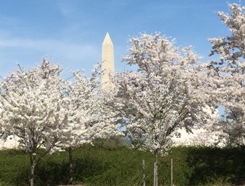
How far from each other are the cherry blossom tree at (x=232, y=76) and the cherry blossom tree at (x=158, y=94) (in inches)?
44.3

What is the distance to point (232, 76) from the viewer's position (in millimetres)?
24719

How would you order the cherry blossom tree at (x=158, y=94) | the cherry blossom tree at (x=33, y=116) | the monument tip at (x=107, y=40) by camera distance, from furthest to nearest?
the monument tip at (x=107, y=40)
the cherry blossom tree at (x=158, y=94)
the cherry blossom tree at (x=33, y=116)

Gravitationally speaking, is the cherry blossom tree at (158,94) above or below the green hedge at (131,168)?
above

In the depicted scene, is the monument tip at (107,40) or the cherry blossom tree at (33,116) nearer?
the cherry blossom tree at (33,116)

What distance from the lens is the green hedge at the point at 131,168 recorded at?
25.8 m

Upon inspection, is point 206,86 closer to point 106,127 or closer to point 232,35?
point 232,35

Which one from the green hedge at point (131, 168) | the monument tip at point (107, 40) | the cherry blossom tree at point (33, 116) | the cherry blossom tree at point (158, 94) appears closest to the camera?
the cherry blossom tree at point (33, 116)

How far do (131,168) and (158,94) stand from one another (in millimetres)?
6476

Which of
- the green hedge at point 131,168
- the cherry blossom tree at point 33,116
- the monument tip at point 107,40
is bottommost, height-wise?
the green hedge at point 131,168

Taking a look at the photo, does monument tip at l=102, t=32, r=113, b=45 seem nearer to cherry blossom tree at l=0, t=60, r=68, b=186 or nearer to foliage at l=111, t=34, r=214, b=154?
foliage at l=111, t=34, r=214, b=154

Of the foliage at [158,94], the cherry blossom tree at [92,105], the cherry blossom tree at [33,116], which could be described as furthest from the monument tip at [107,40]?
the cherry blossom tree at [33,116]

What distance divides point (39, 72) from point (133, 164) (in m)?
10.7

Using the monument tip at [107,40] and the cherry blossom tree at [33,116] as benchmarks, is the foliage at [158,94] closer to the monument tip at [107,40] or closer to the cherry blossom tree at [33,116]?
the cherry blossom tree at [33,116]

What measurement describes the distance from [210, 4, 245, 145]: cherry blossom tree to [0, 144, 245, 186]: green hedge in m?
2.08
